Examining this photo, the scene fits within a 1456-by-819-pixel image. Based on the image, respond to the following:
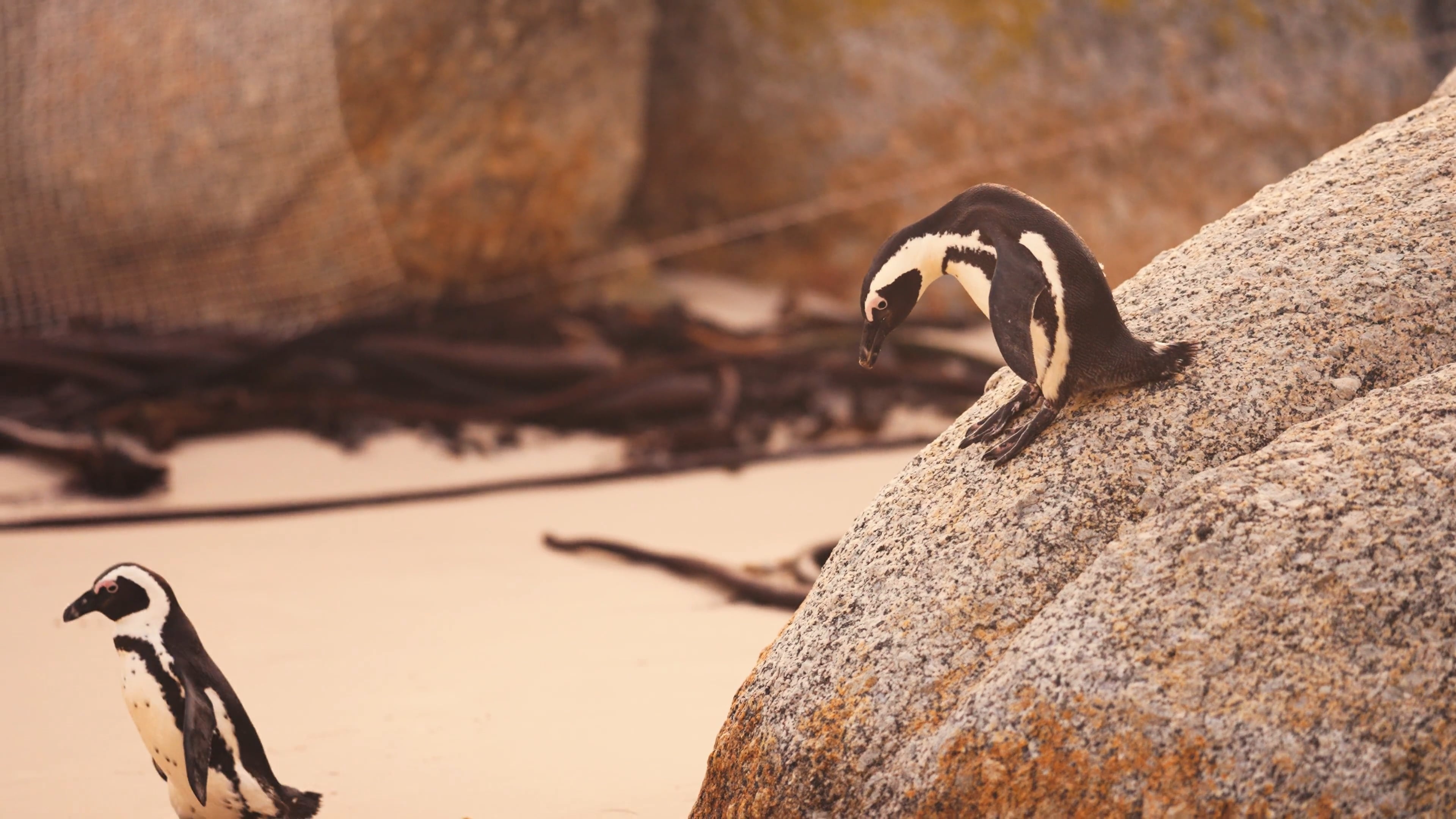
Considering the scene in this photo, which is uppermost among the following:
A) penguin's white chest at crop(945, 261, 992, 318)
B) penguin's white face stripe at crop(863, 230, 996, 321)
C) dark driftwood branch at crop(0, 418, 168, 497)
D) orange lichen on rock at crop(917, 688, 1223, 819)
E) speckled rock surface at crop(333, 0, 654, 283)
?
speckled rock surface at crop(333, 0, 654, 283)

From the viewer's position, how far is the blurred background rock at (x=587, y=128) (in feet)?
15.4

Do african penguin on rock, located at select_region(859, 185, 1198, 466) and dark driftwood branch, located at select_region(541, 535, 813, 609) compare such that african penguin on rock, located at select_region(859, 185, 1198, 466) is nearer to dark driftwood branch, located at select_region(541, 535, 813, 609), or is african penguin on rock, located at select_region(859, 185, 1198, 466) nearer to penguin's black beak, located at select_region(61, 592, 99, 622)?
penguin's black beak, located at select_region(61, 592, 99, 622)

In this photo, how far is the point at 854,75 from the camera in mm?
6074

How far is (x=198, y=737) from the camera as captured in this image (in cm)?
185

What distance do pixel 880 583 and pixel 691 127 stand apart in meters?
4.76

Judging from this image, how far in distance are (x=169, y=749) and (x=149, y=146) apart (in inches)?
133

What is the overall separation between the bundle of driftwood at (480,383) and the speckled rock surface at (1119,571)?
2711 millimetres

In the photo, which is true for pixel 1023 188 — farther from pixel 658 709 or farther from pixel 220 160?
pixel 658 709

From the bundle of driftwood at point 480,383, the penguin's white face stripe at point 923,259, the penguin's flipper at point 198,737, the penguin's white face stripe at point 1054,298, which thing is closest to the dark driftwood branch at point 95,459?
the bundle of driftwood at point 480,383

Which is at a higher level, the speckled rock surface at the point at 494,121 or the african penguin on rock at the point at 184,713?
the speckled rock surface at the point at 494,121

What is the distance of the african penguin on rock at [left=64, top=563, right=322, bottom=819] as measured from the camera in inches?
73.9

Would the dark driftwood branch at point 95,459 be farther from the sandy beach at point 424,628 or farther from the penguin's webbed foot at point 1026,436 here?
the penguin's webbed foot at point 1026,436

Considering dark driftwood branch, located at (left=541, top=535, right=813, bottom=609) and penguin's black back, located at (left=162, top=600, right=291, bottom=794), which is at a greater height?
penguin's black back, located at (left=162, top=600, right=291, bottom=794)

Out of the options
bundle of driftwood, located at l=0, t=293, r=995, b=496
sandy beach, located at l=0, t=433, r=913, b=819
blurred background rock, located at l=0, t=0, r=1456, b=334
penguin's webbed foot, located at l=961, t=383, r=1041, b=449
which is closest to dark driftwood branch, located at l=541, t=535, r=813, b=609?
sandy beach, located at l=0, t=433, r=913, b=819
